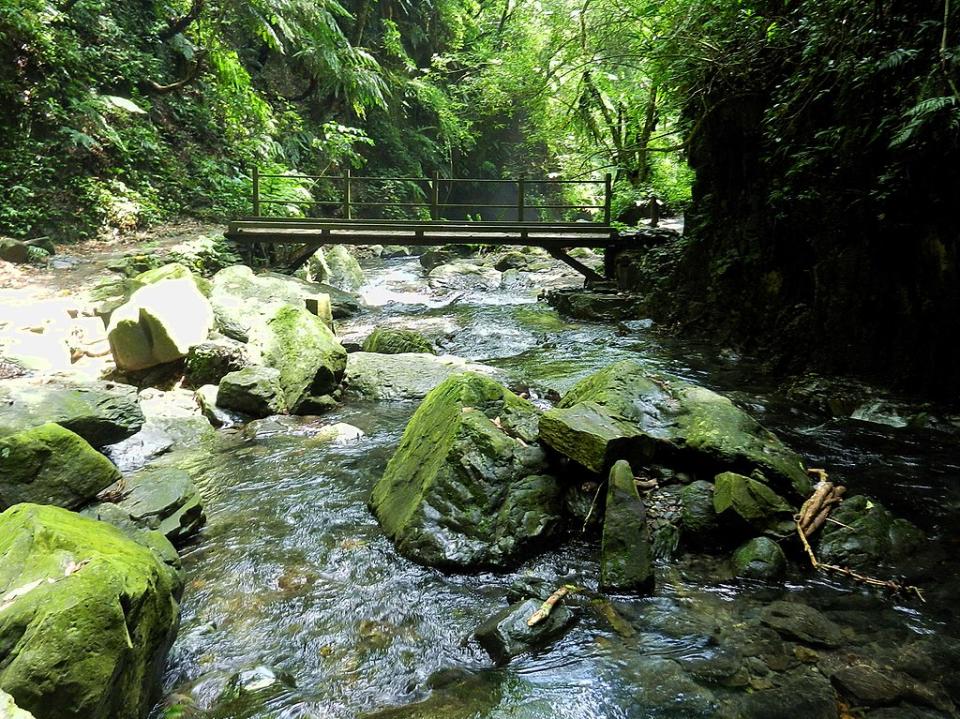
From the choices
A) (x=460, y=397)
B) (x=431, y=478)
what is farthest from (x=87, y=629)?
(x=460, y=397)

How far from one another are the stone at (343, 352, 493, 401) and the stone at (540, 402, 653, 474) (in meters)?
2.72

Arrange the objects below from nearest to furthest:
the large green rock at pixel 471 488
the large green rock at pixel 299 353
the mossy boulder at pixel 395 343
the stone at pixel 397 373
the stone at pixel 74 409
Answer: the large green rock at pixel 471 488 → the stone at pixel 74 409 → the large green rock at pixel 299 353 → the stone at pixel 397 373 → the mossy boulder at pixel 395 343

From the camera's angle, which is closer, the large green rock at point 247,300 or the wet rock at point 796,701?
Answer: the wet rock at point 796,701

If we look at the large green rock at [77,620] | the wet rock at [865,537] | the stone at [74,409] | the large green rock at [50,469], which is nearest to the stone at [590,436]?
the wet rock at [865,537]

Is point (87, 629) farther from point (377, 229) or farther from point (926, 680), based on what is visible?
point (377, 229)

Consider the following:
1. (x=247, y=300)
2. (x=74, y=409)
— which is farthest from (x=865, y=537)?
(x=247, y=300)

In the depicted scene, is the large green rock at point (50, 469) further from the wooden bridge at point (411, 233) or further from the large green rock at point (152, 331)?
the wooden bridge at point (411, 233)

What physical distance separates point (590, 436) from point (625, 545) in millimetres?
725

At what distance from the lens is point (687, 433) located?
13.6 ft

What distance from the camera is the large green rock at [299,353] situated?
21.3ft

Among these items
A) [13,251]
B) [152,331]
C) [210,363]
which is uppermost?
[13,251]

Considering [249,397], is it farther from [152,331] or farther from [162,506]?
[162,506]

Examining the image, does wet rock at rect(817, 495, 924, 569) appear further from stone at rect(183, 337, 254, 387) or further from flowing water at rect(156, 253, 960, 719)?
stone at rect(183, 337, 254, 387)

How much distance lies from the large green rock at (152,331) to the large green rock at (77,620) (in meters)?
4.19
